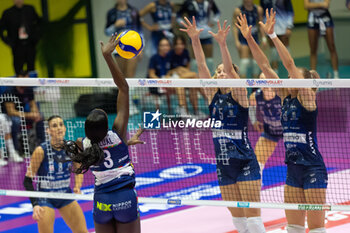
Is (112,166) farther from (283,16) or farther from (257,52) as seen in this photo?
(283,16)

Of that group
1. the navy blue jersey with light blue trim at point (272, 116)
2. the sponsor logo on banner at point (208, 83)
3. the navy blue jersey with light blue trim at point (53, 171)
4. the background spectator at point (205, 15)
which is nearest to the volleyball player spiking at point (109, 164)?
the sponsor logo on banner at point (208, 83)

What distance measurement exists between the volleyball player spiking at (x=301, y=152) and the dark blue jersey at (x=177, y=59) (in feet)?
29.3

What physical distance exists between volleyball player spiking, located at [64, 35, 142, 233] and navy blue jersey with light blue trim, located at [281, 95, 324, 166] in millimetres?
2091

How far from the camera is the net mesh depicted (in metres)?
7.71

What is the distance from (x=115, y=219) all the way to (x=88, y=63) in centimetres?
1394

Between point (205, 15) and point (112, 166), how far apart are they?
36.5ft

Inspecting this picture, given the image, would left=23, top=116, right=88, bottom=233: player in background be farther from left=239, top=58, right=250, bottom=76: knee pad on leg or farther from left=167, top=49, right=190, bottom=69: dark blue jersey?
left=239, top=58, right=250, bottom=76: knee pad on leg

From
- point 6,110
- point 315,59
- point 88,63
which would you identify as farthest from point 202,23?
point 6,110

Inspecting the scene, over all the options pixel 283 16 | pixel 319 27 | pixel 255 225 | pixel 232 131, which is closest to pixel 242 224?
pixel 255 225

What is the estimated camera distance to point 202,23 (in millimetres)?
16547

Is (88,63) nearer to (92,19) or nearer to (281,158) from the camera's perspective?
(92,19)

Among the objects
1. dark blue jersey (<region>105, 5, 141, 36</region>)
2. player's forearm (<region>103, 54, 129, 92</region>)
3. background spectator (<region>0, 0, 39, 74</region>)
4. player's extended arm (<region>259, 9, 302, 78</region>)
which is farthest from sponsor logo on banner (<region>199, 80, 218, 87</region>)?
background spectator (<region>0, 0, 39, 74</region>)

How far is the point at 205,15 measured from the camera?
54.4ft

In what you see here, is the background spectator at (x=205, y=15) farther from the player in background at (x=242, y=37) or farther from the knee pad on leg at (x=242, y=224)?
the knee pad on leg at (x=242, y=224)
